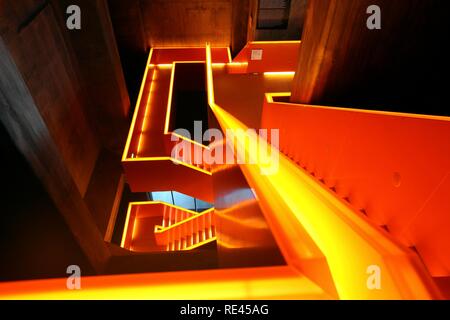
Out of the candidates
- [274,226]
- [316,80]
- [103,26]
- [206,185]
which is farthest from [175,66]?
[274,226]

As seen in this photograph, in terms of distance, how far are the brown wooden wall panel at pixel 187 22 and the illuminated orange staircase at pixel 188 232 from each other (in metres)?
6.63

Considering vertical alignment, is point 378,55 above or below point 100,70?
below

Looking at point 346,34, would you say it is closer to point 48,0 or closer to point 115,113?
point 48,0

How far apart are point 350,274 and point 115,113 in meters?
8.75

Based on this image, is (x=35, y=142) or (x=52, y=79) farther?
(x=52, y=79)

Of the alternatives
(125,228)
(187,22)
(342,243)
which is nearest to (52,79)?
(125,228)

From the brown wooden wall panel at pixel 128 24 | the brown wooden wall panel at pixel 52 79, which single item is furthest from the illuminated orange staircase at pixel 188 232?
the brown wooden wall panel at pixel 128 24

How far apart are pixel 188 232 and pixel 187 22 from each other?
25.5 ft

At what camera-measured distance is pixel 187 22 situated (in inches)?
367

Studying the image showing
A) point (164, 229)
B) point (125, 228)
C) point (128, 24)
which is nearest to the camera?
point (164, 229)

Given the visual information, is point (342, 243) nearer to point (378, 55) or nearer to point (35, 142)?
point (378, 55)

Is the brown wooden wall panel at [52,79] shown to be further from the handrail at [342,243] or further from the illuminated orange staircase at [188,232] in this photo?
the handrail at [342,243]

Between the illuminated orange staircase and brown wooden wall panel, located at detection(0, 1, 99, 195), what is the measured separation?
2.90m

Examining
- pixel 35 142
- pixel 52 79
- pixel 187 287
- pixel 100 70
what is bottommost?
pixel 187 287
